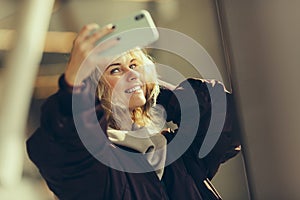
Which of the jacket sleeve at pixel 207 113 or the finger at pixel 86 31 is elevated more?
the finger at pixel 86 31

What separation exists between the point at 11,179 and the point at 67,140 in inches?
3.6

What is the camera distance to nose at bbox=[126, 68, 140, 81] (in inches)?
31.6

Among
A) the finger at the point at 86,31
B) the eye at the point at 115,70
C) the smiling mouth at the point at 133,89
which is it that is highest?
the finger at the point at 86,31

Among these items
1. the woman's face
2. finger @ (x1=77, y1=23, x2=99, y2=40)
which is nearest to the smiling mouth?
the woman's face

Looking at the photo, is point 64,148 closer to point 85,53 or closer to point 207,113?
point 85,53

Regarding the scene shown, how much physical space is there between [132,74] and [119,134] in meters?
0.10

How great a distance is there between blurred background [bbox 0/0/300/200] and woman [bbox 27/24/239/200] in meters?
0.02

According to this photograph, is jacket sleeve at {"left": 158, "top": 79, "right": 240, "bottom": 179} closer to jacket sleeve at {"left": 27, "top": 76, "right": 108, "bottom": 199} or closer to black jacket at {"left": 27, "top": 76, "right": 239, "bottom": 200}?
black jacket at {"left": 27, "top": 76, "right": 239, "bottom": 200}

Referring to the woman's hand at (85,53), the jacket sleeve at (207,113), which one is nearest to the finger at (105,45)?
the woman's hand at (85,53)

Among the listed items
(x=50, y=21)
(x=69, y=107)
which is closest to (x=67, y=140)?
(x=69, y=107)

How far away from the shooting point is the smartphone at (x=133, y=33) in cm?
78

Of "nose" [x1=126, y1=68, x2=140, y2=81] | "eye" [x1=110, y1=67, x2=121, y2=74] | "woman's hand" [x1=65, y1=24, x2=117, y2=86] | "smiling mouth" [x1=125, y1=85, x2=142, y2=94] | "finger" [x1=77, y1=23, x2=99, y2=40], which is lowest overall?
"smiling mouth" [x1=125, y1=85, x2=142, y2=94]

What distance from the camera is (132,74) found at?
0.81 meters

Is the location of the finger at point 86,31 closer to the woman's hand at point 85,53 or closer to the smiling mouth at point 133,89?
the woman's hand at point 85,53
